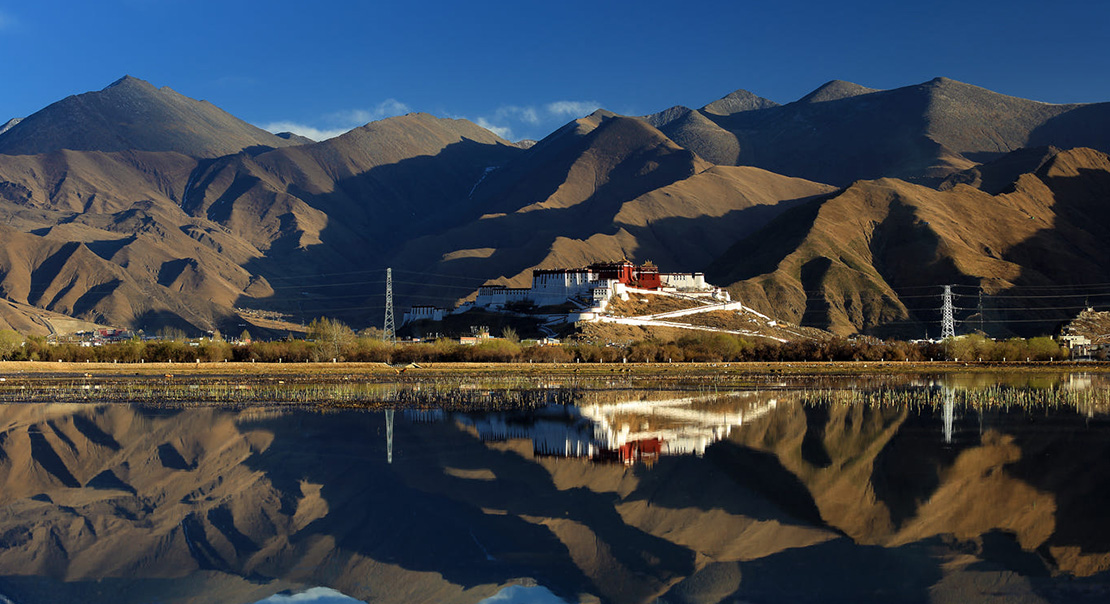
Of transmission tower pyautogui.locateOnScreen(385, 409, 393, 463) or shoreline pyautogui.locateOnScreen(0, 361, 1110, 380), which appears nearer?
transmission tower pyautogui.locateOnScreen(385, 409, 393, 463)

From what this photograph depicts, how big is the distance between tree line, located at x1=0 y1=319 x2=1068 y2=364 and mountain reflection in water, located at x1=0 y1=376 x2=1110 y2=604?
58.8 meters

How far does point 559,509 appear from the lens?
30172 mm

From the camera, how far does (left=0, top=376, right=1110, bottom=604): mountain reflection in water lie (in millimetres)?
23109

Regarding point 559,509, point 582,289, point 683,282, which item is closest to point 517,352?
point 582,289

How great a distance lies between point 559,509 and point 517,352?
3233 inches

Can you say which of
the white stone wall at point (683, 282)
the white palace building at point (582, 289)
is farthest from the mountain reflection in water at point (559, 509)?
the white stone wall at point (683, 282)

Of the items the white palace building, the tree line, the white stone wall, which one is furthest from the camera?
the white stone wall

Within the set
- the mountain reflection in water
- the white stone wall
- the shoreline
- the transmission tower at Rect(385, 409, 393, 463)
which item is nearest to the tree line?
the shoreline

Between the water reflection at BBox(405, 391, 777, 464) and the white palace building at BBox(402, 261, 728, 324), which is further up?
the white palace building at BBox(402, 261, 728, 324)

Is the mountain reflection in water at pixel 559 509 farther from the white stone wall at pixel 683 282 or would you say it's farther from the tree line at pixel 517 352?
the white stone wall at pixel 683 282

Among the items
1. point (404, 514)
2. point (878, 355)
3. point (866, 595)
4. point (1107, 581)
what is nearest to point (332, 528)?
point (404, 514)

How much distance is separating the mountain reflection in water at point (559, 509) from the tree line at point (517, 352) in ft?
193

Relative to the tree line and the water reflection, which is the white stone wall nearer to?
the tree line

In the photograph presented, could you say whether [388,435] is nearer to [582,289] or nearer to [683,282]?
[582,289]
